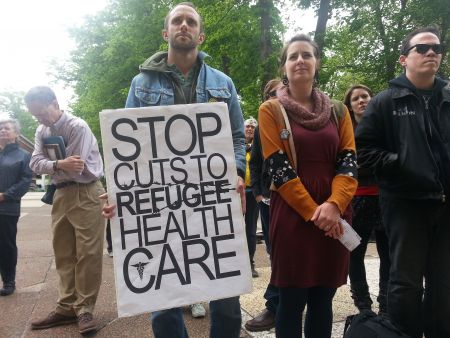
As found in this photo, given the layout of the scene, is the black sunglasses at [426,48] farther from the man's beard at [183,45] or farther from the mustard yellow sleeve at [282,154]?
the man's beard at [183,45]

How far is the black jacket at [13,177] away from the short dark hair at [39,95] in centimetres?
159

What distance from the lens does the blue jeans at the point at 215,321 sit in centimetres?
222

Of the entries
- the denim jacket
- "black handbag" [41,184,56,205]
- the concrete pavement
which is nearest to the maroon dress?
the denim jacket

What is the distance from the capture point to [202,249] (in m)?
2.18

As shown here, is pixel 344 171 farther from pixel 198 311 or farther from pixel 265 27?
pixel 265 27

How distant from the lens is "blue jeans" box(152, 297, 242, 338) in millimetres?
2217

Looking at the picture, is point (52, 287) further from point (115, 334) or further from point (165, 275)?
point (165, 275)

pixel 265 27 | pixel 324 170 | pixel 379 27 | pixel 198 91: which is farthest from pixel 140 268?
pixel 379 27

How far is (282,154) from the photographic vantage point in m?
2.28

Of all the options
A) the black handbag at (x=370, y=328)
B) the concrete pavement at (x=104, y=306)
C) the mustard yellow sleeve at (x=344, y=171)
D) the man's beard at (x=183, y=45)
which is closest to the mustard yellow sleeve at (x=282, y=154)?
the mustard yellow sleeve at (x=344, y=171)

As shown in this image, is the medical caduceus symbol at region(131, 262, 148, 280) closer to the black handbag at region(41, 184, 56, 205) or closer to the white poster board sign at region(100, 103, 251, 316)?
the white poster board sign at region(100, 103, 251, 316)

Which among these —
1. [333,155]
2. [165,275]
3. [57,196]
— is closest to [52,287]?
[57,196]

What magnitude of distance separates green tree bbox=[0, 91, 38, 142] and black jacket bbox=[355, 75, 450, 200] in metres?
57.9

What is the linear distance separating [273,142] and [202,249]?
709mm
